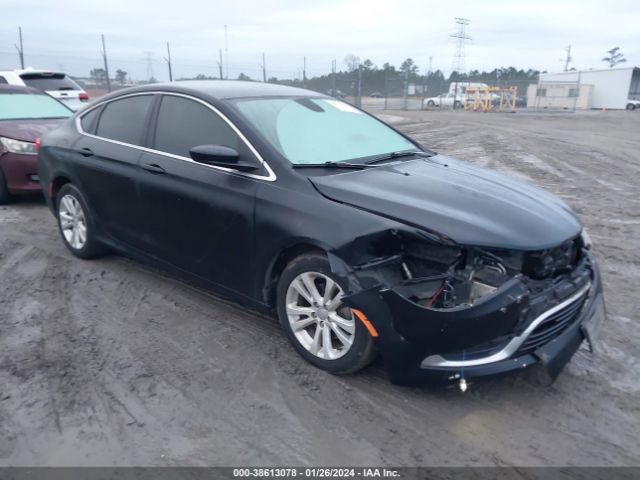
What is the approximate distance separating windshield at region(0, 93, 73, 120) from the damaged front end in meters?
6.93

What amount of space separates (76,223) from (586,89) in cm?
4523

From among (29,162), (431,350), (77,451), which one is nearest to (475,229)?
(431,350)

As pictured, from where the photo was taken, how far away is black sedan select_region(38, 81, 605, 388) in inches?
112

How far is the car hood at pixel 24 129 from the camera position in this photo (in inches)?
281

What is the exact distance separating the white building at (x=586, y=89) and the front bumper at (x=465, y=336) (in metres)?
40.6

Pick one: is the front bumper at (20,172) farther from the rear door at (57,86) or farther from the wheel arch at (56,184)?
the rear door at (57,86)

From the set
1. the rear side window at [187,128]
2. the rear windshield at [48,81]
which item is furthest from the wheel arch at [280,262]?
the rear windshield at [48,81]

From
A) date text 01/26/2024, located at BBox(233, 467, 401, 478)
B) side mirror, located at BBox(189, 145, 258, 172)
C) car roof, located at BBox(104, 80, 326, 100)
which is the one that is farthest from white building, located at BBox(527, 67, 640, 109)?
date text 01/26/2024, located at BBox(233, 467, 401, 478)

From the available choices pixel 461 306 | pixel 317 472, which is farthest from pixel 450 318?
pixel 317 472

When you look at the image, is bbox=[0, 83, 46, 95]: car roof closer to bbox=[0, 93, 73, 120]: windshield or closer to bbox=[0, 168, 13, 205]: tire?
bbox=[0, 93, 73, 120]: windshield

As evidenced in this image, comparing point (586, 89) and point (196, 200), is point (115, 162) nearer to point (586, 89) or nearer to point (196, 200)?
point (196, 200)

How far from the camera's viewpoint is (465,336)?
2.78 metres

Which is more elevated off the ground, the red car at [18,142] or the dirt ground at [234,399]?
the red car at [18,142]

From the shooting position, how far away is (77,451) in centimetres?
265
